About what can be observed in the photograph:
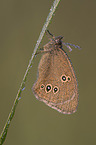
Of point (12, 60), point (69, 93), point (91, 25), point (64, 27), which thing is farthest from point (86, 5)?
point (69, 93)

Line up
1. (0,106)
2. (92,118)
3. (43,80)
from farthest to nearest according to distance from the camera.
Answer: (92,118) < (0,106) < (43,80)

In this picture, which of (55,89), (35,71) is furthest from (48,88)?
(35,71)

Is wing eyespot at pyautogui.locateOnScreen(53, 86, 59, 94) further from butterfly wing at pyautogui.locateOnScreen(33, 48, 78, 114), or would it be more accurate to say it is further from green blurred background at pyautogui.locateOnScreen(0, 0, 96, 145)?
green blurred background at pyautogui.locateOnScreen(0, 0, 96, 145)

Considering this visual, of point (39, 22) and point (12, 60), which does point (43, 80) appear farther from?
point (39, 22)

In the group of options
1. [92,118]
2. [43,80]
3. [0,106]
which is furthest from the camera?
[92,118]

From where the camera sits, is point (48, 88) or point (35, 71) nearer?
point (48, 88)

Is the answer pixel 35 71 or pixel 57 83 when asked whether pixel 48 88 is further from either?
pixel 35 71
